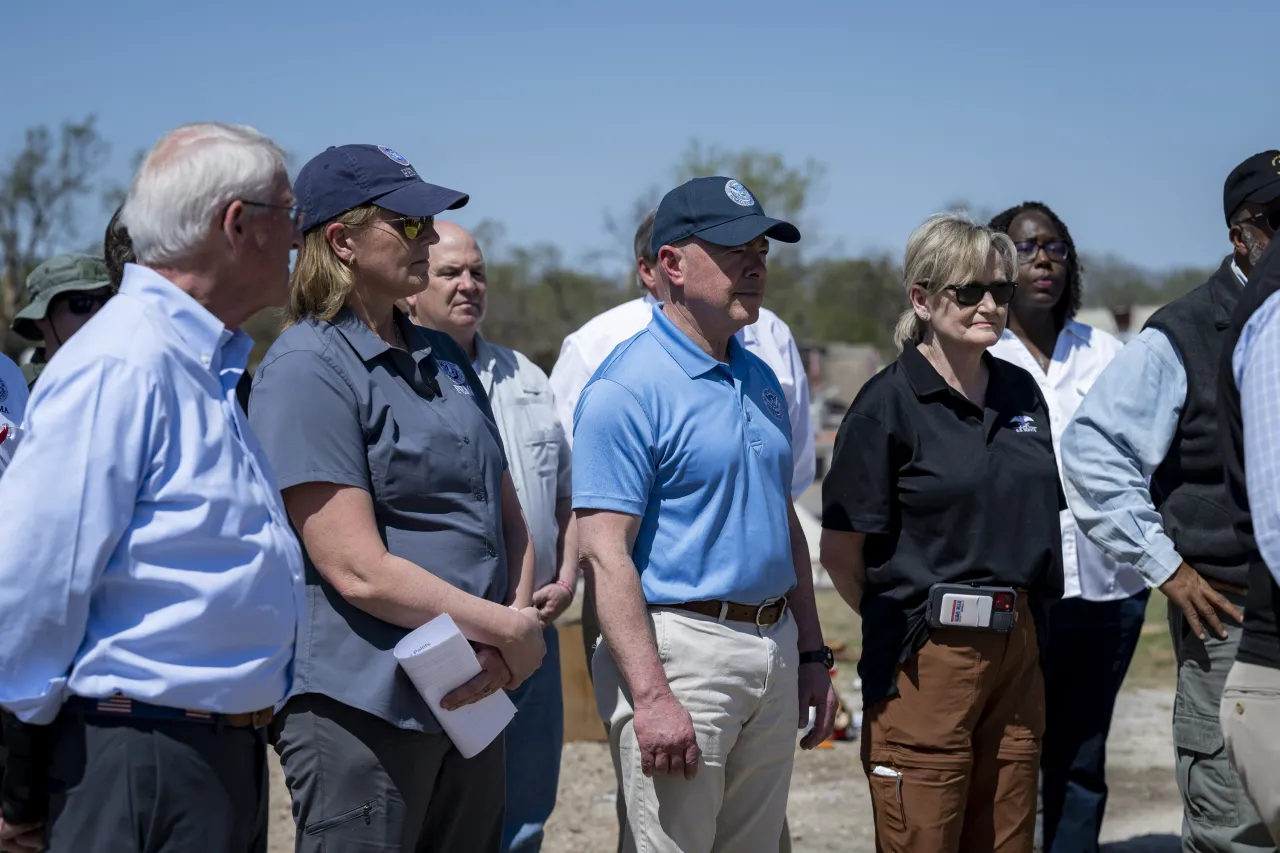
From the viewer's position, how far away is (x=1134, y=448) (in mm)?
3926

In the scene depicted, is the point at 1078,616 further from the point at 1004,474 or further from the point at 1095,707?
the point at 1004,474

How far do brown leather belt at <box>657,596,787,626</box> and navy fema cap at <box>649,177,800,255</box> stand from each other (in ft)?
3.07

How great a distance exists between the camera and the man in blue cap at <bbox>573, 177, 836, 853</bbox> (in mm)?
3324

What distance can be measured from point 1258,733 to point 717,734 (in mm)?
1255

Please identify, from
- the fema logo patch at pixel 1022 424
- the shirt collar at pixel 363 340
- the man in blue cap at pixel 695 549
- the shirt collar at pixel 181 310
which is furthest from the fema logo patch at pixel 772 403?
the shirt collar at pixel 181 310

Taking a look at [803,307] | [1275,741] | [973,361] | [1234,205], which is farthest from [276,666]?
[803,307]

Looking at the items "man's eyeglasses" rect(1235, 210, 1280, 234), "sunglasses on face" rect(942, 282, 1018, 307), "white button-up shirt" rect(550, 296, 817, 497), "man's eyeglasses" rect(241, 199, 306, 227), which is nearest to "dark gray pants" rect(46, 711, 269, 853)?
"man's eyeglasses" rect(241, 199, 306, 227)

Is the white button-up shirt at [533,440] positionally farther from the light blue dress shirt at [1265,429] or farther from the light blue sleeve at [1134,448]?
the light blue dress shirt at [1265,429]

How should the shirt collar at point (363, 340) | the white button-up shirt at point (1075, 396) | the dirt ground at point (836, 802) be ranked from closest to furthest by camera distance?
the shirt collar at point (363, 340) → the white button-up shirt at point (1075, 396) → the dirt ground at point (836, 802)

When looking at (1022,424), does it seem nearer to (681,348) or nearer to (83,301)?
(681,348)

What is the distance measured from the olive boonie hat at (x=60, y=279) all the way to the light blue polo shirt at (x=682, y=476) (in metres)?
2.28

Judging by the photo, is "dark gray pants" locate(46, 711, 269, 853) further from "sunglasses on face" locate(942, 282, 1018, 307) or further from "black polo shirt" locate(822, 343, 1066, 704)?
"sunglasses on face" locate(942, 282, 1018, 307)

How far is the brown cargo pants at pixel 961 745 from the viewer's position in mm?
3781

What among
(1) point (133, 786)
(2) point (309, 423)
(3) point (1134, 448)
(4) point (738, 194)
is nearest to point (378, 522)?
(2) point (309, 423)
